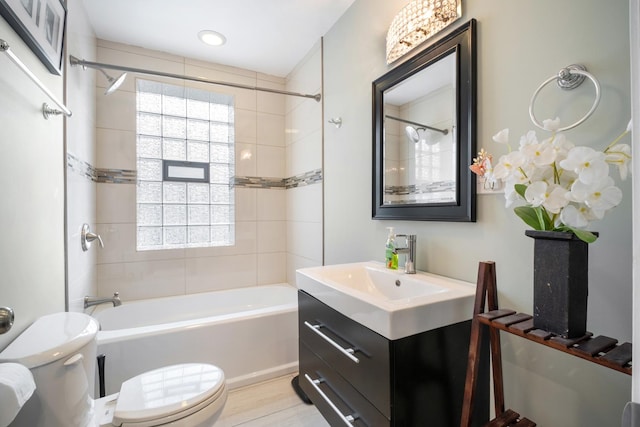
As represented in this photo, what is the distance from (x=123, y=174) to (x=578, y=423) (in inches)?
118

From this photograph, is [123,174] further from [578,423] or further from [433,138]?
[578,423]

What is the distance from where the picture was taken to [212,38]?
234 centimetres

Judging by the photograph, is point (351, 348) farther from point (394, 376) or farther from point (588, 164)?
point (588, 164)

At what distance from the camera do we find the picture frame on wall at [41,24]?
99 centimetres

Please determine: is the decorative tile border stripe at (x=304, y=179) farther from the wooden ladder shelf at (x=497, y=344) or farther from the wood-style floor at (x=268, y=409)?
the wooden ladder shelf at (x=497, y=344)

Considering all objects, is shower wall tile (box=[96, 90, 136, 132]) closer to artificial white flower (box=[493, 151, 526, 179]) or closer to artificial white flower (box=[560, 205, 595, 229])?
artificial white flower (box=[493, 151, 526, 179])

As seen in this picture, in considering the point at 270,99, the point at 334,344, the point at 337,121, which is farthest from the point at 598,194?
the point at 270,99

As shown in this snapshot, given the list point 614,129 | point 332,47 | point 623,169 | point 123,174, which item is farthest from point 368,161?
point 123,174

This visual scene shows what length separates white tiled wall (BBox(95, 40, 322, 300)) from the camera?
2408 mm

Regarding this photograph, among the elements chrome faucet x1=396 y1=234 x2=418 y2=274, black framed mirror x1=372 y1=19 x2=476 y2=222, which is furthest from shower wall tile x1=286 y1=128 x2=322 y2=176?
chrome faucet x1=396 y1=234 x2=418 y2=274

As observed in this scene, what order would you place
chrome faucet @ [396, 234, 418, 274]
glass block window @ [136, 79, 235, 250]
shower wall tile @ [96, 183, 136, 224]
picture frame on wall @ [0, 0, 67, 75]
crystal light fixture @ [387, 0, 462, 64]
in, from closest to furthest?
picture frame on wall @ [0, 0, 67, 75]
crystal light fixture @ [387, 0, 462, 64]
chrome faucet @ [396, 234, 418, 274]
shower wall tile @ [96, 183, 136, 224]
glass block window @ [136, 79, 235, 250]

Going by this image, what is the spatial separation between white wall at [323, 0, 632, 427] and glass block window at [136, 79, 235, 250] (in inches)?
73.3

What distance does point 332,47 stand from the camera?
221 cm

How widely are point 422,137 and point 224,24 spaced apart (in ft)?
5.61
